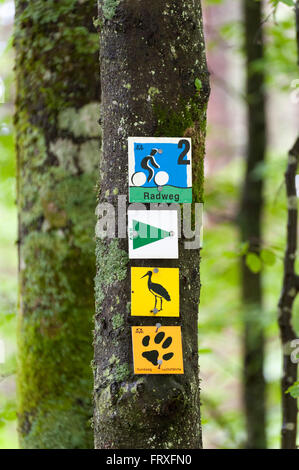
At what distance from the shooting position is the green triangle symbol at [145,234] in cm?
149

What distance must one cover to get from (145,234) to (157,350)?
0.99ft

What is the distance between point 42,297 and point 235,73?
1493 cm

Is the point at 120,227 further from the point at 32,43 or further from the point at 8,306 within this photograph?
the point at 8,306

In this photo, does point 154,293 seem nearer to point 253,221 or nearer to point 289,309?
point 289,309

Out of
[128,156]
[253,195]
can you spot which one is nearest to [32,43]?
[128,156]

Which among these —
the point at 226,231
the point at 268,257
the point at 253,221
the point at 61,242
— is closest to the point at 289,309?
the point at 268,257

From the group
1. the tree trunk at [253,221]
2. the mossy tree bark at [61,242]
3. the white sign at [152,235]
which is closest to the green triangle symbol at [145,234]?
the white sign at [152,235]

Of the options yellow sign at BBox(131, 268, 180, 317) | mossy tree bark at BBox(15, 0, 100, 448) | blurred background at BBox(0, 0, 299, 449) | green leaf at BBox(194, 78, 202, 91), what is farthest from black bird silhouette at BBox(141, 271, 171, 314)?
blurred background at BBox(0, 0, 299, 449)

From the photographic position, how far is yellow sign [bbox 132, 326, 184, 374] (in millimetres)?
1438

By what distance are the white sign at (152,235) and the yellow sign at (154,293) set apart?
0.14 ft

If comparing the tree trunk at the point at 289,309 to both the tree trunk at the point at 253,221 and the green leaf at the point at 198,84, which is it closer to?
the green leaf at the point at 198,84

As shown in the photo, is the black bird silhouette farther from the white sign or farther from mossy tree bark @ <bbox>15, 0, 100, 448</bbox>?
mossy tree bark @ <bbox>15, 0, 100, 448</bbox>

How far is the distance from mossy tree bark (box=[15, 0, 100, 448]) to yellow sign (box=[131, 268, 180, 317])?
3.71 ft
